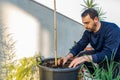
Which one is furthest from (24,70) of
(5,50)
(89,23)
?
(89,23)

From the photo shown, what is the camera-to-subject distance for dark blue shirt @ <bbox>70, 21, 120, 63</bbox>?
3203mm

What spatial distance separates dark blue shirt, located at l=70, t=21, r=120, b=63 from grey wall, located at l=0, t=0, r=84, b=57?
584mm

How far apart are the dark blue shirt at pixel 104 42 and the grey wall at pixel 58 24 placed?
0.58m

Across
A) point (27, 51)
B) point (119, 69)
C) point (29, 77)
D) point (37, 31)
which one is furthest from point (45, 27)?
point (119, 69)

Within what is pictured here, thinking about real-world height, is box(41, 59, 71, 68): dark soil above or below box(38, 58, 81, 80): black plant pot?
above

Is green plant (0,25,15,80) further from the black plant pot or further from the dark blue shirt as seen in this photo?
the black plant pot

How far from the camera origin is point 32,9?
3834mm

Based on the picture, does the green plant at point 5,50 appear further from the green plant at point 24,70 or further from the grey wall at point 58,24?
the grey wall at point 58,24

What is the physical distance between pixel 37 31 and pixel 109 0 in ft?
3.54

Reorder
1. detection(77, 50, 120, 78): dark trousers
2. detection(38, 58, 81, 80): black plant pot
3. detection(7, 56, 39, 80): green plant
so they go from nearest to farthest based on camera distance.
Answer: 1. detection(38, 58, 81, 80): black plant pot
2. detection(77, 50, 120, 78): dark trousers
3. detection(7, 56, 39, 80): green plant

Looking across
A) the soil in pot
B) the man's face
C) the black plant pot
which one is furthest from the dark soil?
the man's face

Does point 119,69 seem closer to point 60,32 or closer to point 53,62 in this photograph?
point 53,62

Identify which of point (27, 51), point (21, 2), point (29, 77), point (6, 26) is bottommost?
point (29, 77)

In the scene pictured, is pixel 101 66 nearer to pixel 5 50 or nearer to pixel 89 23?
pixel 89 23
